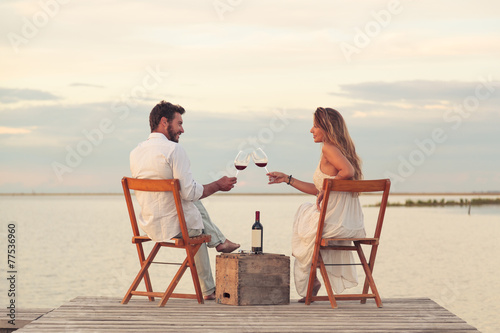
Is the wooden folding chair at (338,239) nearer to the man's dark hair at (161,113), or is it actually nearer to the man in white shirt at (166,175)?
the man in white shirt at (166,175)

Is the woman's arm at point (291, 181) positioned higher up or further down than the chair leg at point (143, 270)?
higher up

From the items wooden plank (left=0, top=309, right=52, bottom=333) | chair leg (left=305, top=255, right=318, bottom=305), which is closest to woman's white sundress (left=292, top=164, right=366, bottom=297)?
chair leg (left=305, top=255, right=318, bottom=305)

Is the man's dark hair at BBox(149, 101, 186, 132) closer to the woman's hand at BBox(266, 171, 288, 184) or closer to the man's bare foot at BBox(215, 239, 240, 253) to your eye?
the woman's hand at BBox(266, 171, 288, 184)

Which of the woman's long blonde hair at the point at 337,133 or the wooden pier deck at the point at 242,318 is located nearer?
the wooden pier deck at the point at 242,318

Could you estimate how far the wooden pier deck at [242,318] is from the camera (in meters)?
4.18

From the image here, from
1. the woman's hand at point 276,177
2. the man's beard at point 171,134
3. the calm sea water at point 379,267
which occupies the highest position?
the man's beard at point 171,134

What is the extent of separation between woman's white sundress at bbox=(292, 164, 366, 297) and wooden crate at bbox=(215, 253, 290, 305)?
0.26 meters

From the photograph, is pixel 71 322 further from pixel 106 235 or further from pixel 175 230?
pixel 106 235

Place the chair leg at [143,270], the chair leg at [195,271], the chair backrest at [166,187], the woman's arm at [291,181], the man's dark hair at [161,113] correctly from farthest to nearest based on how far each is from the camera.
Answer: the woman's arm at [291,181]
the man's dark hair at [161,113]
the chair leg at [143,270]
the chair leg at [195,271]
the chair backrest at [166,187]

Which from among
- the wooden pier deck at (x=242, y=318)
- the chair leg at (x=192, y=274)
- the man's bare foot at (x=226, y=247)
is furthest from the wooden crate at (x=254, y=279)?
the man's bare foot at (x=226, y=247)

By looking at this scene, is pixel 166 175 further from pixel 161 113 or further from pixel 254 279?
pixel 254 279

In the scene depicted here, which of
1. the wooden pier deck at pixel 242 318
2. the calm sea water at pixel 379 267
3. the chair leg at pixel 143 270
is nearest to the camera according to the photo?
the wooden pier deck at pixel 242 318

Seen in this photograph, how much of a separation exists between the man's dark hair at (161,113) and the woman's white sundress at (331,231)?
3.87ft

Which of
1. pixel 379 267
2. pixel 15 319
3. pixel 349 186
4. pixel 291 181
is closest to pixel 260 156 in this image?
pixel 291 181
